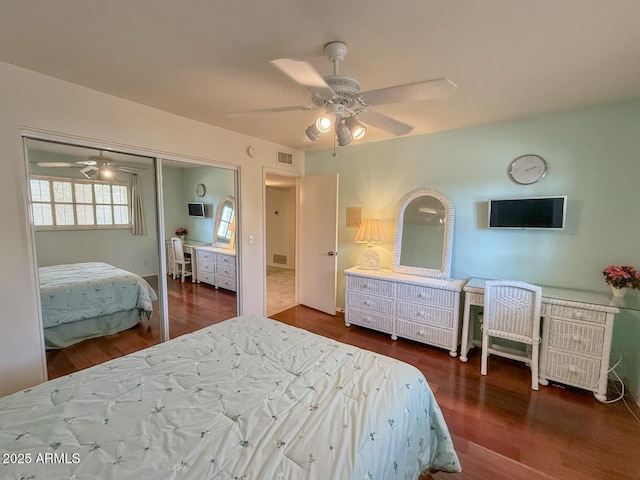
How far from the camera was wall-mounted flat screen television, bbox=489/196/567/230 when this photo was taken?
2488 mm

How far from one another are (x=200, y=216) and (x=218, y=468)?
2660 mm

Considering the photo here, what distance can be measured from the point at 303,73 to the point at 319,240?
2870 millimetres

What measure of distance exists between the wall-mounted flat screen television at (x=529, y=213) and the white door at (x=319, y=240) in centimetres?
186

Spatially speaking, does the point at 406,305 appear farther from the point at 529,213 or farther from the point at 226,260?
the point at 226,260

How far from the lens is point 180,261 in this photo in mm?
3006

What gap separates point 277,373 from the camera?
1454 mm

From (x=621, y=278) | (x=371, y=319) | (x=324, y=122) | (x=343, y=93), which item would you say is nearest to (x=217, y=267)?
(x=371, y=319)

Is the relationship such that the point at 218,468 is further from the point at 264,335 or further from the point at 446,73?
the point at 446,73

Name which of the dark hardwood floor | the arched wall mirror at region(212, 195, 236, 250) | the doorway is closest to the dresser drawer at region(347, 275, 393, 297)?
the dark hardwood floor

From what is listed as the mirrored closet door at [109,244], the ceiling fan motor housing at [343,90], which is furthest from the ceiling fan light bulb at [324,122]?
the mirrored closet door at [109,244]

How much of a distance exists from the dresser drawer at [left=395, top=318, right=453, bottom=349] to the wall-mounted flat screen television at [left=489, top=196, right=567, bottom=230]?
3.96ft

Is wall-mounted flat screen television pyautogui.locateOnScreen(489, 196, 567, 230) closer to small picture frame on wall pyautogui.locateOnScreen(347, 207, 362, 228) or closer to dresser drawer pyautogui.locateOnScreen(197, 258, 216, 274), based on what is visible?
small picture frame on wall pyautogui.locateOnScreen(347, 207, 362, 228)

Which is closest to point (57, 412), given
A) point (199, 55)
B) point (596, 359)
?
point (199, 55)

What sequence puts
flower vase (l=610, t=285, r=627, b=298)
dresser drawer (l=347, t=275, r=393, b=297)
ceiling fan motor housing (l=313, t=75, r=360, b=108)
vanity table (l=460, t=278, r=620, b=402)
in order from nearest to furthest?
ceiling fan motor housing (l=313, t=75, r=360, b=108), vanity table (l=460, t=278, r=620, b=402), flower vase (l=610, t=285, r=627, b=298), dresser drawer (l=347, t=275, r=393, b=297)
